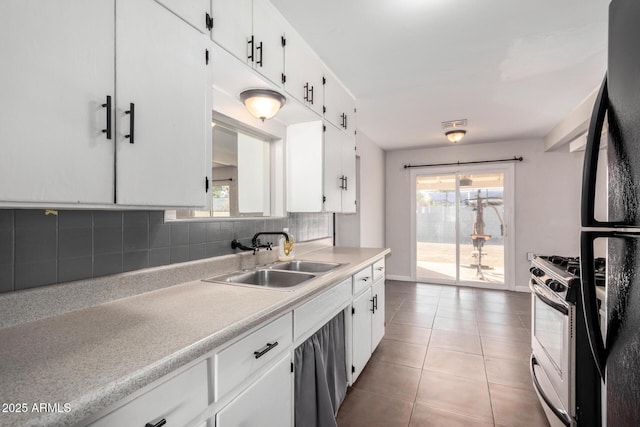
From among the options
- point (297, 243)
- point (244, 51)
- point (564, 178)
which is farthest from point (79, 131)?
point (564, 178)

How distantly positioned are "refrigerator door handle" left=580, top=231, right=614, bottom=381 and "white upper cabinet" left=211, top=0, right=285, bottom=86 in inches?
60.4

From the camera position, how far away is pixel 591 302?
854mm

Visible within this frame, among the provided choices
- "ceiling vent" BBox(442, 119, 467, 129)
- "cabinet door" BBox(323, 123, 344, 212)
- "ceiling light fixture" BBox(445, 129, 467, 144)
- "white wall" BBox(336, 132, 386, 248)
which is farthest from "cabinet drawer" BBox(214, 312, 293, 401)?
"ceiling light fixture" BBox(445, 129, 467, 144)

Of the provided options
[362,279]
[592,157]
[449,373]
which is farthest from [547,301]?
[592,157]

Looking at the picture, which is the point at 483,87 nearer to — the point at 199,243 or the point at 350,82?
the point at 350,82

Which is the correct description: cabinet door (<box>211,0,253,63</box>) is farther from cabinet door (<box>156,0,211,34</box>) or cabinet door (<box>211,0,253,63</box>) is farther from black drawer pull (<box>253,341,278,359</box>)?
black drawer pull (<box>253,341,278,359</box>)

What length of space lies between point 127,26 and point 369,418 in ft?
7.50

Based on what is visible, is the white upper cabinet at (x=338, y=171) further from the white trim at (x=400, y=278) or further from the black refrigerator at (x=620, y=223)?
the white trim at (x=400, y=278)

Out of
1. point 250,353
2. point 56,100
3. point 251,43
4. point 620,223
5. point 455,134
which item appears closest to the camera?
point 620,223

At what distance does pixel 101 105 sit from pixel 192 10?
0.59m

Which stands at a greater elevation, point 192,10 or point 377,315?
point 192,10

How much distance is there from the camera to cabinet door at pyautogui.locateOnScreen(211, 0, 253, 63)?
1387 millimetres

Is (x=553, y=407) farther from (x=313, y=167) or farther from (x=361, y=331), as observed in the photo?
(x=313, y=167)

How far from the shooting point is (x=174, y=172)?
118 cm
